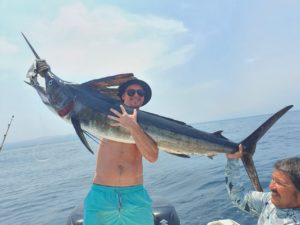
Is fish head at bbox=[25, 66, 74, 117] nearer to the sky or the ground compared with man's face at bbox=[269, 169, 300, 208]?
nearer to the sky

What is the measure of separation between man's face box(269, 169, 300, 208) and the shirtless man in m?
1.59

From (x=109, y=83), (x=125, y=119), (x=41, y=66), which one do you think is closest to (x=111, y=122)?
(x=125, y=119)

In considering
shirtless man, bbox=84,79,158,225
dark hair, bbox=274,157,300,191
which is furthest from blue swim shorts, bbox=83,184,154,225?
dark hair, bbox=274,157,300,191

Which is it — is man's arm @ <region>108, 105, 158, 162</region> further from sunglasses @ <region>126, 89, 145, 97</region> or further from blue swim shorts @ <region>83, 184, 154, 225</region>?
blue swim shorts @ <region>83, 184, 154, 225</region>

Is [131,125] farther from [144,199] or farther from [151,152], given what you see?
[144,199]

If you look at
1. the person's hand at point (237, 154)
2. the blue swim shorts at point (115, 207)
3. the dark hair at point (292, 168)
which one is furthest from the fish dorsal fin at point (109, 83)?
the dark hair at point (292, 168)

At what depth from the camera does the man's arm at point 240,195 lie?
3.33 m

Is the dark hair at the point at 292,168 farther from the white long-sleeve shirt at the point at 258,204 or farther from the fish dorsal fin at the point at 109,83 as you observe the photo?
the fish dorsal fin at the point at 109,83

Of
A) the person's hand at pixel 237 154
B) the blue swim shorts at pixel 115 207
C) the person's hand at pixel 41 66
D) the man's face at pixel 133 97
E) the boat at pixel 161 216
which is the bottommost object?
the boat at pixel 161 216

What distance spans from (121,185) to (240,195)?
143 cm

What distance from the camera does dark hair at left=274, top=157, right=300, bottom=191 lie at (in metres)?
2.84

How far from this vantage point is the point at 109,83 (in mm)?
3969

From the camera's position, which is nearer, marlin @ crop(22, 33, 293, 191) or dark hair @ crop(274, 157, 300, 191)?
dark hair @ crop(274, 157, 300, 191)

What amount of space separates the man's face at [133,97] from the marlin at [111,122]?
164 mm
